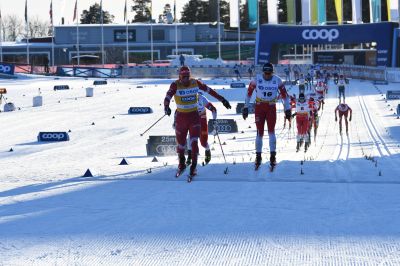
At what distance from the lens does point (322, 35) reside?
2346 inches

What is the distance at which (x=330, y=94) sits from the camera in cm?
4612

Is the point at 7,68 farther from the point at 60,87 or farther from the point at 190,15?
the point at 190,15

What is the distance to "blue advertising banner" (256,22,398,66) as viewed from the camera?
191ft

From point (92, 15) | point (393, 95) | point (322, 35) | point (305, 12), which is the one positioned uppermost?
point (92, 15)

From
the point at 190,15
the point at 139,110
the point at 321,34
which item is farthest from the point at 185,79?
the point at 190,15

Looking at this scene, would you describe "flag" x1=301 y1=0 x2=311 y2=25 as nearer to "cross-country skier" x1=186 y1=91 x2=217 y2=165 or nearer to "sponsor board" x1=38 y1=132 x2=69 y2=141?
"sponsor board" x1=38 y1=132 x2=69 y2=141

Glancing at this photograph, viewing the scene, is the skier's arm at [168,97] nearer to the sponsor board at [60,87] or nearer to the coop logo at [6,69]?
the sponsor board at [60,87]

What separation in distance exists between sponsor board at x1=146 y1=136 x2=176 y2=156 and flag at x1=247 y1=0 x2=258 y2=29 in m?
48.8

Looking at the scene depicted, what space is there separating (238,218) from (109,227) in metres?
1.48

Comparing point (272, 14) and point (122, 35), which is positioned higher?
point (122, 35)

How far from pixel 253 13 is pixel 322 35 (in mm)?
7974

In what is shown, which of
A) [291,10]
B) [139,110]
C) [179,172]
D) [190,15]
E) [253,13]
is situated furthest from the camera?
[190,15]

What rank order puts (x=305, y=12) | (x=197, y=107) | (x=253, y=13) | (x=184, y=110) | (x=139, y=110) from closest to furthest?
1. (x=184, y=110)
2. (x=197, y=107)
3. (x=139, y=110)
4. (x=305, y=12)
5. (x=253, y=13)

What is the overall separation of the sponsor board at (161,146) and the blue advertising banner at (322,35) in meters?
43.8
